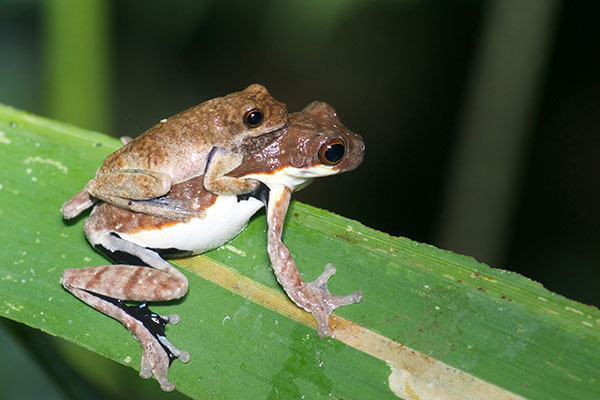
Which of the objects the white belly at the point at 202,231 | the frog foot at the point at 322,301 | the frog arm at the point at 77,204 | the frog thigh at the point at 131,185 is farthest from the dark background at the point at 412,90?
the frog foot at the point at 322,301

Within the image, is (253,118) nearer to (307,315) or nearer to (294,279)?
(294,279)

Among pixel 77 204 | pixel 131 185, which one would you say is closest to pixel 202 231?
pixel 131 185

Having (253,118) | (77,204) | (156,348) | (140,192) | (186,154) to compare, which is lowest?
(156,348)

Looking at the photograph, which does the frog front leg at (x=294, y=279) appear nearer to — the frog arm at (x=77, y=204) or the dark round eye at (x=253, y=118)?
the dark round eye at (x=253, y=118)

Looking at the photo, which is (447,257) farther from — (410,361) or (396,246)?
(410,361)

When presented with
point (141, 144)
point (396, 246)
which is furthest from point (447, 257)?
point (141, 144)

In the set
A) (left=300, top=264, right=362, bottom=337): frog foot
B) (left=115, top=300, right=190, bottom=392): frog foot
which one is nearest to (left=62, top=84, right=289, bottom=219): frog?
(left=115, top=300, right=190, bottom=392): frog foot
